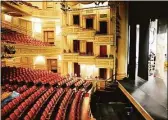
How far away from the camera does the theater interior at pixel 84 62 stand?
3.61 m

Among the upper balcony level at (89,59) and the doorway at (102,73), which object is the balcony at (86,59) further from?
the doorway at (102,73)

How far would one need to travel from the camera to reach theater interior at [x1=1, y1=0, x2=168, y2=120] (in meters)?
3.61

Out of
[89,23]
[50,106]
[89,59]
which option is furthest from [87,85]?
[89,23]

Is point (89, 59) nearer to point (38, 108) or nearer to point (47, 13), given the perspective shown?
point (47, 13)

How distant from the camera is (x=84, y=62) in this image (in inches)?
287

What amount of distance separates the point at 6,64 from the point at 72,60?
2282 millimetres

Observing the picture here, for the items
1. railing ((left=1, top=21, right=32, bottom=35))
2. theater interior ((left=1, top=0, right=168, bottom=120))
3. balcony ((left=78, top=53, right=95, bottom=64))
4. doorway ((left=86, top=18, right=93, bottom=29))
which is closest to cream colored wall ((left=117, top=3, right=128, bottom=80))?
theater interior ((left=1, top=0, right=168, bottom=120))

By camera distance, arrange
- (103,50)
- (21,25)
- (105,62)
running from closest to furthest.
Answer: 1. (105,62)
2. (21,25)
3. (103,50)

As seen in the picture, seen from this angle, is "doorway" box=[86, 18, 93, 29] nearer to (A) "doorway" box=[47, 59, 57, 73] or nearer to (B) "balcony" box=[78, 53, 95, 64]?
(B) "balcony" box=[78, 53, 95, 64]

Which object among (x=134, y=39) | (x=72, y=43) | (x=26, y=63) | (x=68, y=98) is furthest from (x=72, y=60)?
(x=68, y=98)

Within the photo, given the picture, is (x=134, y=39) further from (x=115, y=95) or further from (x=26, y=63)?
(x=26, y=63)

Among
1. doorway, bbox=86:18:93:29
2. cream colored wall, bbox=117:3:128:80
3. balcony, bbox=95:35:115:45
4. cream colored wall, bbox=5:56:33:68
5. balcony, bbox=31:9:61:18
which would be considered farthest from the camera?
doorway, bbox=86:18:93:29

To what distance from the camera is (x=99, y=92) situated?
239 inches

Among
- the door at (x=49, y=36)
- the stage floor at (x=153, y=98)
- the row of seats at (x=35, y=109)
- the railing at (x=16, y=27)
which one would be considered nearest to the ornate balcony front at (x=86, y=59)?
the door at (x=49, y=36)
